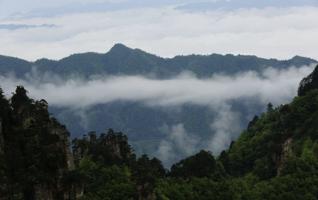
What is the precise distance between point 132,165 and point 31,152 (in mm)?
61984

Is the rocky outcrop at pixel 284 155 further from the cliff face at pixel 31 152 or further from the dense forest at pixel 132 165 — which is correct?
the cliff face at pixel 31 152

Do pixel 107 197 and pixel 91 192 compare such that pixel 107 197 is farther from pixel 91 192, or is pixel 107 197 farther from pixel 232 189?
pixel 232 189

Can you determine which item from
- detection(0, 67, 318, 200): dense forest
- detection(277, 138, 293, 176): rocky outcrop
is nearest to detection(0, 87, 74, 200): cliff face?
detection(0, 67, 318, 200): dense forest

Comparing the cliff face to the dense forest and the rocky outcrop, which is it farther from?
the rocky outcrop

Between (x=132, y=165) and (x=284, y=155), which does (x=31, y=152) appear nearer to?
(x=132, y=165)

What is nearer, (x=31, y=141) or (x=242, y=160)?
(x=31, y=141)

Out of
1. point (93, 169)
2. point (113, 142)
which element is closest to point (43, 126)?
point (93, 169)

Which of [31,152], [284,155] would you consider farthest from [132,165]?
[31,152]

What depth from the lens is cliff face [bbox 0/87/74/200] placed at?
2876 inches

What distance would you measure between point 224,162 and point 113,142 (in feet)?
138

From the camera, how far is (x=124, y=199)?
4208 inches

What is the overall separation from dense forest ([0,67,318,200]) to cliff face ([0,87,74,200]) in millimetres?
96

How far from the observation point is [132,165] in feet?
449

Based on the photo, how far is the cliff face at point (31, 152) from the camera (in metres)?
73.1
